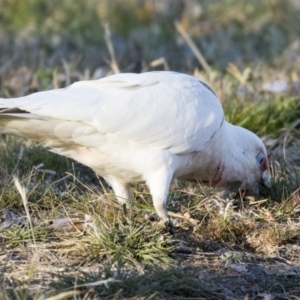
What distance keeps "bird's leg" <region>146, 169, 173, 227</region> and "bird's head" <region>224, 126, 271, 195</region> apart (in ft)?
2.12

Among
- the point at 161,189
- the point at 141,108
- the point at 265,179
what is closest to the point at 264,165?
the point at 265,179

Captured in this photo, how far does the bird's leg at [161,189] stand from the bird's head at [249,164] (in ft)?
2.12

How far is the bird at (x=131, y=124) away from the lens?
4.12 meters

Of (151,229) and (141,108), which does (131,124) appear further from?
(151,229)

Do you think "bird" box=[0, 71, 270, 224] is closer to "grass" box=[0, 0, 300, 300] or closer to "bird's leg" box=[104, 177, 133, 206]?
"bird's leg" box=[104, 177, 133, 206]

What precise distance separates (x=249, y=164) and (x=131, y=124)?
0.96m

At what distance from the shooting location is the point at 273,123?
6.34 metres

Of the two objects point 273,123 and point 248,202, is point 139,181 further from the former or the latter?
point 273,123

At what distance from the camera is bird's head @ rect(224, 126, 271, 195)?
473cm

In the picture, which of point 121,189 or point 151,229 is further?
point 121,189

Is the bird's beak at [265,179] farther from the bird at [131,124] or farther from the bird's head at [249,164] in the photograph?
the bird at [131,124]

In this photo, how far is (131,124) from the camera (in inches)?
165

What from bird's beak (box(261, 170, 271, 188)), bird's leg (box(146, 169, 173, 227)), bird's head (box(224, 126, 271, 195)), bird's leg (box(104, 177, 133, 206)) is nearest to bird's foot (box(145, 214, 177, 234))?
bird's leg (box(146, 169, 173, 227))

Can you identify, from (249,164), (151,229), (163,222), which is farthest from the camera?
(249,164)
